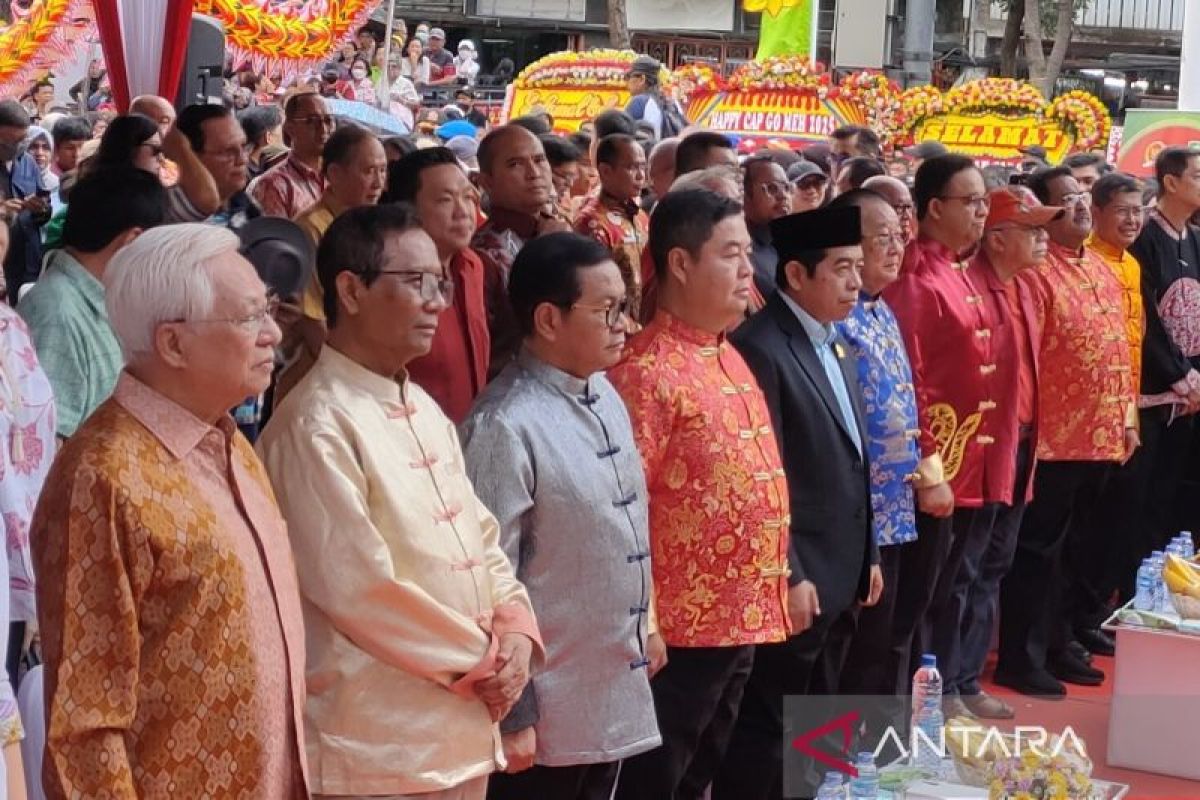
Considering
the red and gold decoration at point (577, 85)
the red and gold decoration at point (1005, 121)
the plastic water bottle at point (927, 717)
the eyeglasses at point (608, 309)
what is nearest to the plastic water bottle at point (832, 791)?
the plastic water bottle at point (927, 717)

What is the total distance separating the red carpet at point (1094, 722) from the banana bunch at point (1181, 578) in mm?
572

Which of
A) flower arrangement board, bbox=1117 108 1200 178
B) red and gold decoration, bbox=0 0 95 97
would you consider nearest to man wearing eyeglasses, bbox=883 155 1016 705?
red and gold decoration, bbox=0 0 95 97

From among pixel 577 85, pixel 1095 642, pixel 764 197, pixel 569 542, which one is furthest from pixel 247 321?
pixel 577 85

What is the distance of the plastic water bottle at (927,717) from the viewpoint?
13.8ft

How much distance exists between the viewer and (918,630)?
557 centimetres

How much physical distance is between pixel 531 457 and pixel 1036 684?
3.44 metres

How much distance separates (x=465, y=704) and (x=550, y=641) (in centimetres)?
49

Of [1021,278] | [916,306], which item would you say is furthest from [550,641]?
[1021,278]

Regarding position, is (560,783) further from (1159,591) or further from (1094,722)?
(1094,722)

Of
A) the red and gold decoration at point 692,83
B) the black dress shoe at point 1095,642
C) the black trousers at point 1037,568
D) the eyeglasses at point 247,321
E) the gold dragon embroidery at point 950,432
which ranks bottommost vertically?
the black dress shoe at point 1095,642

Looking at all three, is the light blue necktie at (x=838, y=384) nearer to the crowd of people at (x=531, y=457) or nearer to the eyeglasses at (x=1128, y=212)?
the crowd of people at (x=531, y=457)

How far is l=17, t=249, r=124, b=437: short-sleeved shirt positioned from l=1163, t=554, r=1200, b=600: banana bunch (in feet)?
11.0

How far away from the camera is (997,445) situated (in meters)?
5.54

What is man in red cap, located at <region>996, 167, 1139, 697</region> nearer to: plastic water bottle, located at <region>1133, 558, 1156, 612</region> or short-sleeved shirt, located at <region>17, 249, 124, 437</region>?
plastic water bottle, located at <region>1133, 558, 1156, 612</region>
